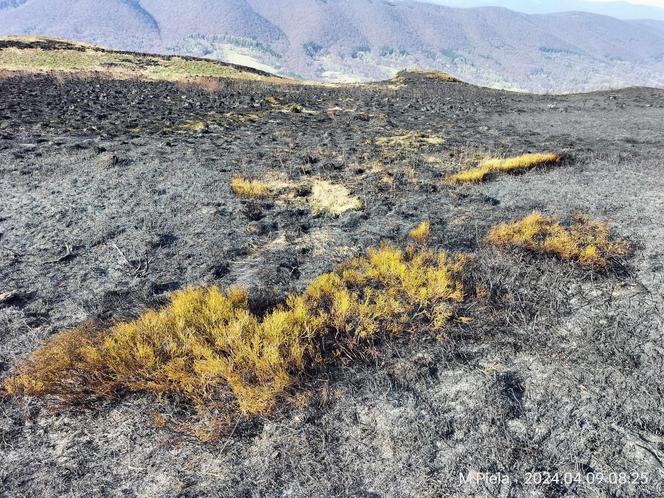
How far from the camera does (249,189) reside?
7758mm

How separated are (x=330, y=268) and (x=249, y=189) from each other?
10.2 feet

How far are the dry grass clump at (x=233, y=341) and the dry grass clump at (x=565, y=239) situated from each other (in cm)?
151

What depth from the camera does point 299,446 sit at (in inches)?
122

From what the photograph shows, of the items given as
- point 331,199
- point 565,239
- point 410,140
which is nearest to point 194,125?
point 410,140

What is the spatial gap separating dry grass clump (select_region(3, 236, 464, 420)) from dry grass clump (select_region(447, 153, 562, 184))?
13.1 feet

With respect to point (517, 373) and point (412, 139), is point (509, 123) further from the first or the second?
point (517, 373)

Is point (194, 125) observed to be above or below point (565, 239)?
above

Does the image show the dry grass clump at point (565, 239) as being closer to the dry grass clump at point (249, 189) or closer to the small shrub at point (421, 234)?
the small shrub at point (421, 234)

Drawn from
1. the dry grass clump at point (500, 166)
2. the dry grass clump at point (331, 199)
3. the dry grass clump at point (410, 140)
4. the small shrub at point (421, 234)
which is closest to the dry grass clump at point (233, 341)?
the small shrub at point (421, 234)

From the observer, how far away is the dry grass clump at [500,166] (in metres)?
8.34

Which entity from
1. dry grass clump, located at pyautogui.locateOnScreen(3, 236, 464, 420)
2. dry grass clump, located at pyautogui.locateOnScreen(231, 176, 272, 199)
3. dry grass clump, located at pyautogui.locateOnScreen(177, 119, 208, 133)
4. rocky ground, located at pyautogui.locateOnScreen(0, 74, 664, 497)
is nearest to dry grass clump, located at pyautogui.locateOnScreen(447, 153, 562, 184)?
rocky ground, located at pyautogui.locateOnScreen(0, 74, 664, 497)

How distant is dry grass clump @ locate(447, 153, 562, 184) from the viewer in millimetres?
8344

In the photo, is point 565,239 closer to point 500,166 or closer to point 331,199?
point 500,166

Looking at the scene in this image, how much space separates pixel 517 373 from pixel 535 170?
21.2 ft
